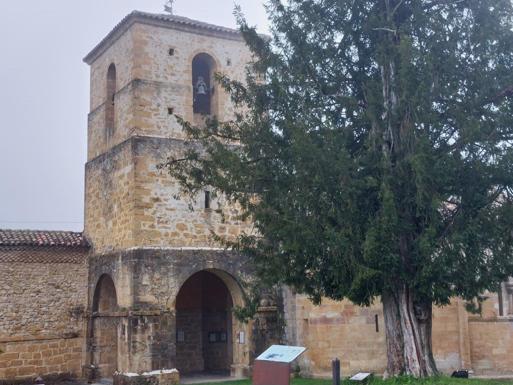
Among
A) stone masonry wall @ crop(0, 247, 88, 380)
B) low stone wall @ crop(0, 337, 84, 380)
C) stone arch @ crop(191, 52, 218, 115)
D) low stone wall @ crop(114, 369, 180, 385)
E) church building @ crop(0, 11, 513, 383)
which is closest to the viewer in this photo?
low stone wall @ crop(114, 369, 180, 385)

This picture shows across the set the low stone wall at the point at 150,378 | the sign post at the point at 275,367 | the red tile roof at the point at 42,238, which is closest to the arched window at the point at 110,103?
the red tile roof at the point at 42,238

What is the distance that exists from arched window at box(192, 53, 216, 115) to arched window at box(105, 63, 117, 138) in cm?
243

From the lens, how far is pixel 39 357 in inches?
734

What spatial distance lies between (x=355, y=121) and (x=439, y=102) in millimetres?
1402

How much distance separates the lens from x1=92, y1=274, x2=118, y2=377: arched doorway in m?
18.9

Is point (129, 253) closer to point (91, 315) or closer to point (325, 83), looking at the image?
point (91, 315)

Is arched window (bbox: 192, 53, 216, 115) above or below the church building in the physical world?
above

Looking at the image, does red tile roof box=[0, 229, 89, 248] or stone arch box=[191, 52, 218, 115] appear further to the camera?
stone arch box=[191, 52, 218, 115]

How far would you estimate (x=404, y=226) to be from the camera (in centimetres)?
1030

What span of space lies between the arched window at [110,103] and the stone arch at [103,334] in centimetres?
442

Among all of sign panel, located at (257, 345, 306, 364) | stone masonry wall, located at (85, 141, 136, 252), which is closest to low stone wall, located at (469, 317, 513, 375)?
sign panel, located at (257, 345, 306, 364)

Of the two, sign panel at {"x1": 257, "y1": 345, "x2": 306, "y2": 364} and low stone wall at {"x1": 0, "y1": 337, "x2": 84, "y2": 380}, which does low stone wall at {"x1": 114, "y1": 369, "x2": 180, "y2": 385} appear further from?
sign panel at {"x1": 257, "y1": 345, "x2": 306, "y2": 364}

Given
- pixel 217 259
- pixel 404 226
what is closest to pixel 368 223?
pixel 404 226

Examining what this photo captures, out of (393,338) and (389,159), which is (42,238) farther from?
(389,159)
